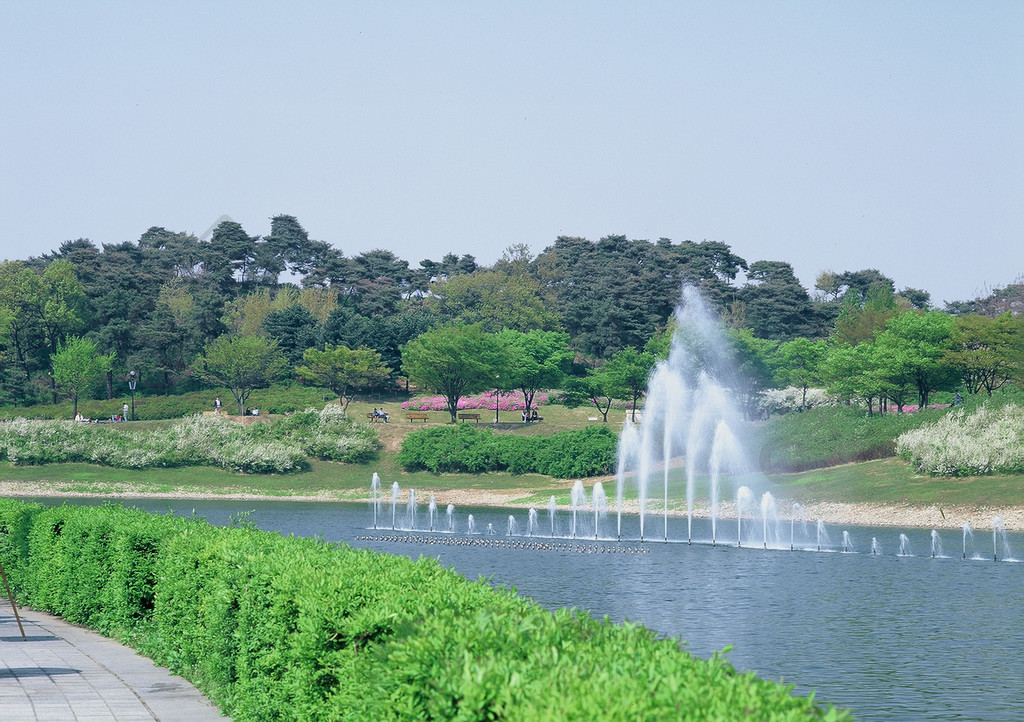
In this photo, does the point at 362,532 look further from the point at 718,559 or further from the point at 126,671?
the point at 126,671

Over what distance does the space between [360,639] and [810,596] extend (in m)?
25.5

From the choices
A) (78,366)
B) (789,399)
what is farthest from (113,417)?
(789,399)

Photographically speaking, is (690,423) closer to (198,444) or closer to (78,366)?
(198,444)

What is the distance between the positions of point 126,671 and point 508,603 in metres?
7.80

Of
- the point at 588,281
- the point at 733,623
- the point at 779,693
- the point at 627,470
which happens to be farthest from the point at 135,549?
→ the point at 588,281

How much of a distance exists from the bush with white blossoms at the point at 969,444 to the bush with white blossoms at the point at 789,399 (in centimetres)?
2832

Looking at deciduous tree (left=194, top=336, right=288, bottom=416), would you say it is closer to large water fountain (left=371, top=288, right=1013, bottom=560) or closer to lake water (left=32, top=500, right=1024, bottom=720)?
large water fountain (left=371, top=288, right=1013, bottom=560)

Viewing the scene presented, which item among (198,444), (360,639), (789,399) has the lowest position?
(360,639)

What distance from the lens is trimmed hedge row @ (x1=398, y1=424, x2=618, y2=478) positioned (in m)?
72.8

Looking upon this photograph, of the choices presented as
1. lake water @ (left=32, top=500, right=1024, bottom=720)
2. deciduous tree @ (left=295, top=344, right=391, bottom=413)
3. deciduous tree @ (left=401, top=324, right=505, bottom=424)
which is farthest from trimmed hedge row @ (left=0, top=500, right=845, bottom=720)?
deciduous tree @ (left=295, top=344, right=391, bottom=413)

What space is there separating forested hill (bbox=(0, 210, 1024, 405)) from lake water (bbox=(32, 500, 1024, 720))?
50.8 m

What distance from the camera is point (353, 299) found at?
452ft

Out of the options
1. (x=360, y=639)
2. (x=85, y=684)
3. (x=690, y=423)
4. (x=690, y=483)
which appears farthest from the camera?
(x=690, y=423)

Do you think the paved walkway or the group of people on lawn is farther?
the group of people on lawn
